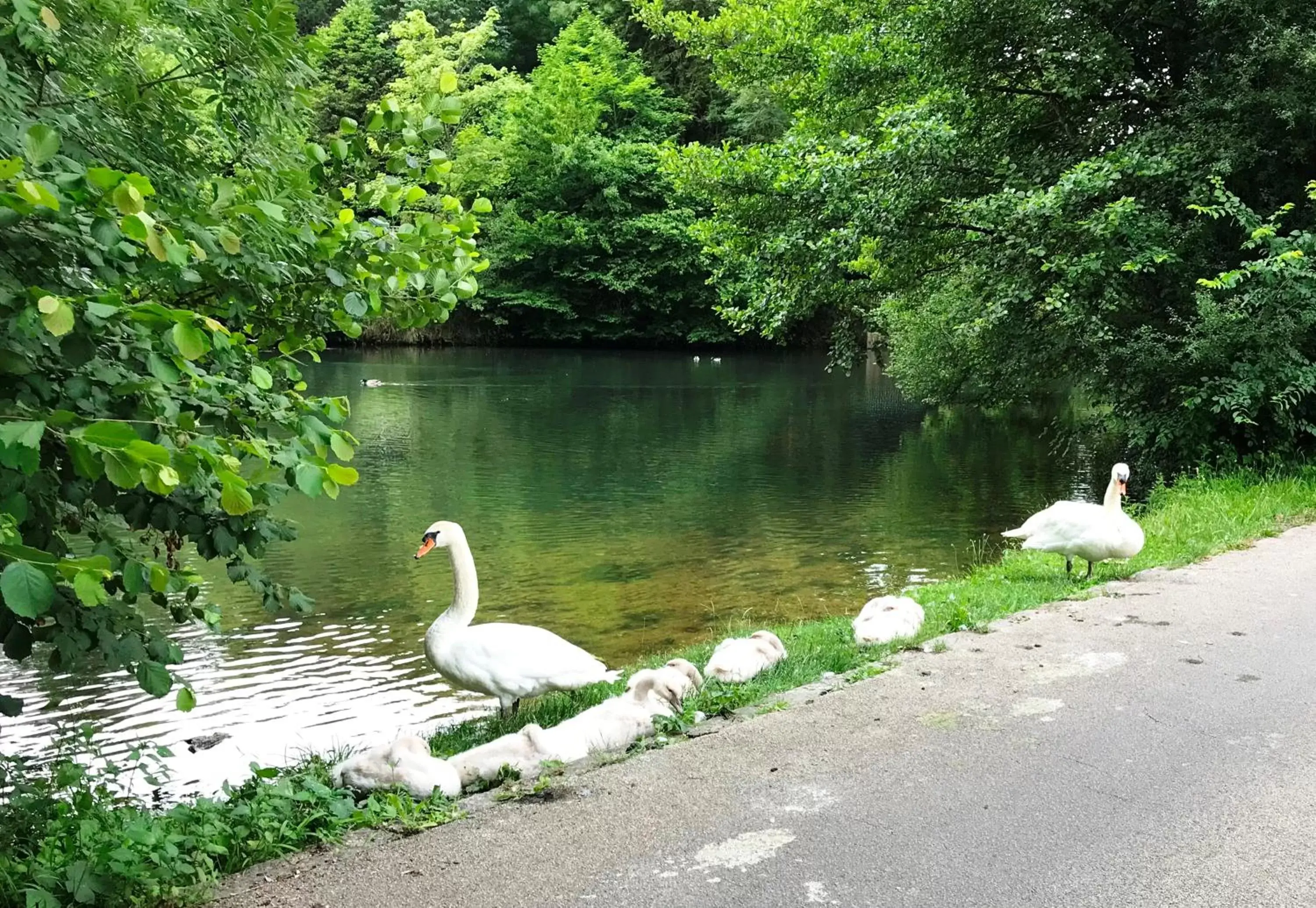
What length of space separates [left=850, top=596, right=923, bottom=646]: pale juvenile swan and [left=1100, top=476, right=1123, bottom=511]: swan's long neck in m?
2.41

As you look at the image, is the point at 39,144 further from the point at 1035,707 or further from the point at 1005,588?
the point at 1005,588

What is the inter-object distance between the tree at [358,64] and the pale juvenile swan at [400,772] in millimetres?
63469

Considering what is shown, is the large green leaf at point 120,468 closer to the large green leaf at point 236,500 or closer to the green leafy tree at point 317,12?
the large green leaf at point 236,500

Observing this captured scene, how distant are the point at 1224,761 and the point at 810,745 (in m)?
2.10

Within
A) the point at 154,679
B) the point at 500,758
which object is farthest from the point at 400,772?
the point at 154,679

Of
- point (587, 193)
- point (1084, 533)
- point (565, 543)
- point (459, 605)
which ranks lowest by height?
point (565, 543)

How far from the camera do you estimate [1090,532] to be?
962cm

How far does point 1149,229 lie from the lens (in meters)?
14.6

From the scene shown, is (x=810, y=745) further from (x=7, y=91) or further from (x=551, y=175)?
(x=551, y=175)

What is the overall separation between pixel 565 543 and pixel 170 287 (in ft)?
36.4

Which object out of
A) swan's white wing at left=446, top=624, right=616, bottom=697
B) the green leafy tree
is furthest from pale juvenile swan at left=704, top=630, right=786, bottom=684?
the green leafy tree

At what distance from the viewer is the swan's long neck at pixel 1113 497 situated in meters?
9.81

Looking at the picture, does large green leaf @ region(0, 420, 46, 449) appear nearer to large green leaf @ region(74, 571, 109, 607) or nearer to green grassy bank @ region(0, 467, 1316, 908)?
large green leaf @ region(74, 571, 109, 607)

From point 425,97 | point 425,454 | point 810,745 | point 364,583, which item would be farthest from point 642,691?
point 425,454
